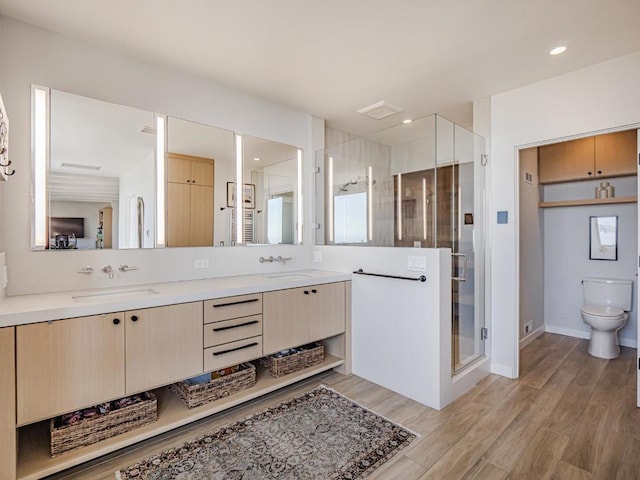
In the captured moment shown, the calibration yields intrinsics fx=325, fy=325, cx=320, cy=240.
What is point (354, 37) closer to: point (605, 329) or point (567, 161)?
point (567, 161)

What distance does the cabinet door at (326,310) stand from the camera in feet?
8.99

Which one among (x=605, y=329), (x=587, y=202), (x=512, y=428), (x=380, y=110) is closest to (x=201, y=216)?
(x=380, y=110)

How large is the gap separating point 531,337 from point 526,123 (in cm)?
251

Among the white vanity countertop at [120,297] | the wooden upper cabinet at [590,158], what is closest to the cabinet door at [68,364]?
the white vanity countertop at [120,297]

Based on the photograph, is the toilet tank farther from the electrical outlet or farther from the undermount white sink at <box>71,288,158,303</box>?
the undermount white sink at <box>71,288,158,303</box>

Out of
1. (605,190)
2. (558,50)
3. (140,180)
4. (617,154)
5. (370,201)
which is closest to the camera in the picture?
(558,50)

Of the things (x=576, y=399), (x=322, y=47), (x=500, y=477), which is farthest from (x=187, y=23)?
(x=576, y=399)

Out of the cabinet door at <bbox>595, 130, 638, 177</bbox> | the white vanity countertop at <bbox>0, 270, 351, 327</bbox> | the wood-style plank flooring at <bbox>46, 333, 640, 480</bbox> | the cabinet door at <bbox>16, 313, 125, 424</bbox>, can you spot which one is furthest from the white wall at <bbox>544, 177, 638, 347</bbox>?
the cabinet door at <bbox>16, 313, 125, 424</bbox>

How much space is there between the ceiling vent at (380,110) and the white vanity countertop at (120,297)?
1.83 m

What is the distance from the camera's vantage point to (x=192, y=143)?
2740mm

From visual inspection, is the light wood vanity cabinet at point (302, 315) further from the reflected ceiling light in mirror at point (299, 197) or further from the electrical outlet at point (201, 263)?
the reflected ceiling light in mirror at point (299, 197)

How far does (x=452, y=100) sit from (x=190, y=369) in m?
3.32

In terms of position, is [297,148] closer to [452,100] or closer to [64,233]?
[452,100]

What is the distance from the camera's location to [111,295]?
216 centimetres
